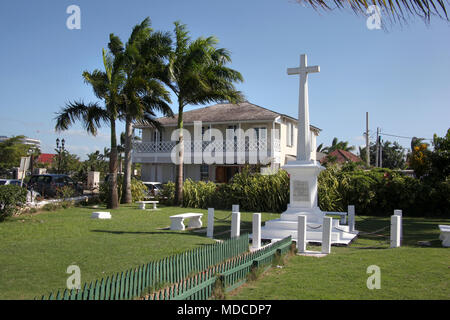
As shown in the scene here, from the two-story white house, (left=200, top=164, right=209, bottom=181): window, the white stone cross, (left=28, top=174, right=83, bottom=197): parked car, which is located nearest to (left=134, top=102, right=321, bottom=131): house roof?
the two-story white house

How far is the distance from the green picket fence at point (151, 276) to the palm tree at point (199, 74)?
1317 centimetres

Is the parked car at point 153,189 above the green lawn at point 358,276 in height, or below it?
above

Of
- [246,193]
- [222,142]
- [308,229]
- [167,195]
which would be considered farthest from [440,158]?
[167,195]

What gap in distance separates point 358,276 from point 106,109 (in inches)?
613

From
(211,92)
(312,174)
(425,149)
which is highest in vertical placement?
(211,92)

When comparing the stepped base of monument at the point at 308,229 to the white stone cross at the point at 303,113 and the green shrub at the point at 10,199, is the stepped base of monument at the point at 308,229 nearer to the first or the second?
the white stone cross at the point at 303,113

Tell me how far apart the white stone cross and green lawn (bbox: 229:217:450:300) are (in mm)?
3529

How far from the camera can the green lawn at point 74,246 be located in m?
6.40

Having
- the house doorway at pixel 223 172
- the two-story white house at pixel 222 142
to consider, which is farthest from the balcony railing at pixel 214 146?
the house doorway at pixel 223 172

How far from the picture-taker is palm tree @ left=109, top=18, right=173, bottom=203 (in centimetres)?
1852
